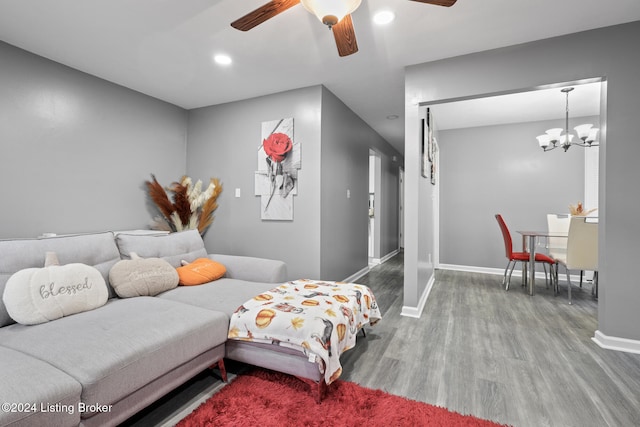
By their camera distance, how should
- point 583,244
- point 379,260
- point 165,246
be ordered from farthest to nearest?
point 379,260
point 583,244
point 165,246

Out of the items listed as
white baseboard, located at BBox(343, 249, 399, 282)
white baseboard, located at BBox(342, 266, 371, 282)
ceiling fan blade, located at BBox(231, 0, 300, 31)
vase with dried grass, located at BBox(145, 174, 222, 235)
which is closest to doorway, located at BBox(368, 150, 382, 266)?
white baseboard, located at BBox(343, 249, 399, 282)

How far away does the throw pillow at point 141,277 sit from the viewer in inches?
81.0

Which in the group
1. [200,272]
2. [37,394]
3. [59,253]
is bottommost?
[37,394]

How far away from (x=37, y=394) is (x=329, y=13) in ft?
6.64

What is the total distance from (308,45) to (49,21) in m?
2.00

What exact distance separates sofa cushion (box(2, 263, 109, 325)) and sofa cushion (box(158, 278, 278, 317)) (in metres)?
0.47

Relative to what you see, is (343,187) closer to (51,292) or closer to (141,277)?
(141,277)

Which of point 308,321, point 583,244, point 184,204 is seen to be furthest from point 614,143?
point 184,204

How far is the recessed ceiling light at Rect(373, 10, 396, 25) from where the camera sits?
6.97 feet

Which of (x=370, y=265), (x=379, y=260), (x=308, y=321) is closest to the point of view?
(x=308, y=321)

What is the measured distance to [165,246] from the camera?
259 cm

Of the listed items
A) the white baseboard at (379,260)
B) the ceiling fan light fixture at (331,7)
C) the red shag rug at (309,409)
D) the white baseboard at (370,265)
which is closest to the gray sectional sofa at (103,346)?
the red shag rug at (309,409)

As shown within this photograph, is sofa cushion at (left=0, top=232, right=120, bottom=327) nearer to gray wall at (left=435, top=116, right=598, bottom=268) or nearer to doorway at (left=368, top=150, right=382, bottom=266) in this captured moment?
doorway at (left=368, top=150, right=382, bottom=266)

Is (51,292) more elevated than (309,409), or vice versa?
(51,292)
